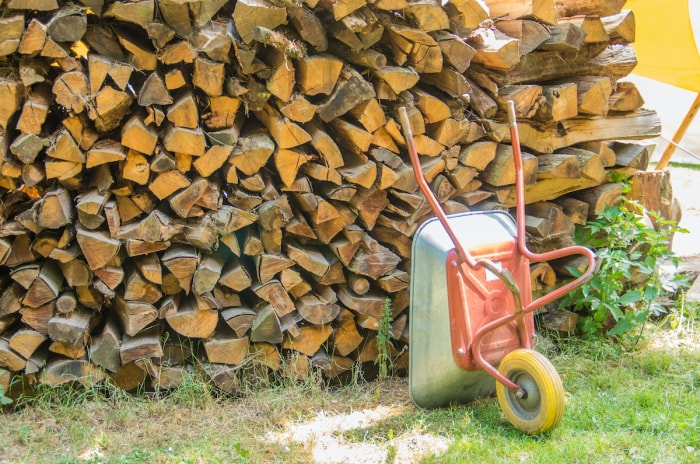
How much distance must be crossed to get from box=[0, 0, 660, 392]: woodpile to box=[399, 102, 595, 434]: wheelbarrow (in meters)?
0.32

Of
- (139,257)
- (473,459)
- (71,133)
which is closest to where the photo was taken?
(473,459)

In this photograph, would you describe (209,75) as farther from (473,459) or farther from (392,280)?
(473,459)

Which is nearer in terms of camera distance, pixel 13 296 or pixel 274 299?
pixel 13 296

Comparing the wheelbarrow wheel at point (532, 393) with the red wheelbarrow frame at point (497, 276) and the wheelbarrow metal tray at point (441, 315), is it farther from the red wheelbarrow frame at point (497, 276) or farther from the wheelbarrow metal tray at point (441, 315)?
the wheelbarrow metal tray at point (441, 315)

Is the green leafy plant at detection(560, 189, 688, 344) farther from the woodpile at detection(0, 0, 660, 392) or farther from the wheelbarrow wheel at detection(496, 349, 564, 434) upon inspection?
the wheelbarrow wheel at detection(496, 349, 564, 434)

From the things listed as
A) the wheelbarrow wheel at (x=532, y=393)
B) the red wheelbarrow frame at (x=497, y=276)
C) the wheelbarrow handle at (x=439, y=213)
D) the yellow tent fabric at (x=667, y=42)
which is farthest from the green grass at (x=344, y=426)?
the yellow tent fabric at (x=667, y=42)

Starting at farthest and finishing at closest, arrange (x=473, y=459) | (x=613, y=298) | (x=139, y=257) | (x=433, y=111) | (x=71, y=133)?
(x=613, y=298) → (x=433, y=111) → (x=139, y=257) → (x=71, y=133) → (x=473, y=459)

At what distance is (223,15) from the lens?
2.57m

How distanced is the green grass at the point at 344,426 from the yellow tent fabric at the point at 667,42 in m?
2.24

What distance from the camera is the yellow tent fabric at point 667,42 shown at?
162 inches

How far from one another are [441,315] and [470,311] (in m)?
0.12

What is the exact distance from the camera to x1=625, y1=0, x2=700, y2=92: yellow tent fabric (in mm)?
4125

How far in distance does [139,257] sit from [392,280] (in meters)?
1.07

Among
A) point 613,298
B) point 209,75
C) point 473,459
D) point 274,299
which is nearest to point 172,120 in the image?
point 209,75
